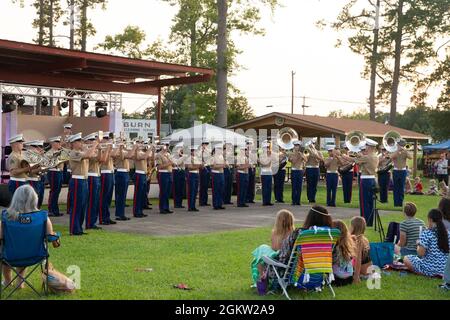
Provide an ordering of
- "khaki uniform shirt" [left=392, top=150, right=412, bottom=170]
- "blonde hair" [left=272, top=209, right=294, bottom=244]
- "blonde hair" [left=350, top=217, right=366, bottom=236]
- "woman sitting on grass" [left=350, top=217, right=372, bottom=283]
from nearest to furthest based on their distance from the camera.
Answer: "blonde hair" [left=272, top=209, right=294, bottom=244], "woman sitting on grass" [left=350, top=217, right=372, bottom=283], "blonde hair" [left=350, top=217, right=366, bottom=236], "khaki uniform shirt" [left=392, top=150, right=412, bottom=170]

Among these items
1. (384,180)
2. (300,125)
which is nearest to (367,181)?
(384,180)

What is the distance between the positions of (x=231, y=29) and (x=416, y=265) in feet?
74.0

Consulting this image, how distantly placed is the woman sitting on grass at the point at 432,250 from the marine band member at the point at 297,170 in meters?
10.4

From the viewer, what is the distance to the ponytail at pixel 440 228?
825cm

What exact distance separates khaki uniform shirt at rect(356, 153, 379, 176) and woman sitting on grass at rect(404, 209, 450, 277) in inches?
234

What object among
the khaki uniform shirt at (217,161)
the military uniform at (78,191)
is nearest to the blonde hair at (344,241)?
the military uniform at (78,191)

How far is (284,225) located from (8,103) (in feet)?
46.0

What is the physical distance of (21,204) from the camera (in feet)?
23.3

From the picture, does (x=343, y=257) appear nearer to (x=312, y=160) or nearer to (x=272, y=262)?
(x=272, y=262)

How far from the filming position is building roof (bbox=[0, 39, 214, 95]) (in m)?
17.8

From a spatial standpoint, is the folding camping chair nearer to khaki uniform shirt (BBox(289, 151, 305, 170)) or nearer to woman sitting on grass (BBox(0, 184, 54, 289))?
woman sitting on grass (BBox(0, 184, 54, 289))

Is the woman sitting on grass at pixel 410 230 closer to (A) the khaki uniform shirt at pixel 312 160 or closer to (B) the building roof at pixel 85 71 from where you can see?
(A) the khaki uniform shirt at pixel 312 160

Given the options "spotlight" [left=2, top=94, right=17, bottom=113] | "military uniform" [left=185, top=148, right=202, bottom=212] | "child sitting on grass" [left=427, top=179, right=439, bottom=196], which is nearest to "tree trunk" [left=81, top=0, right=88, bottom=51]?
"spotlight" [left=2, top=94, right=17, bottom=113]
